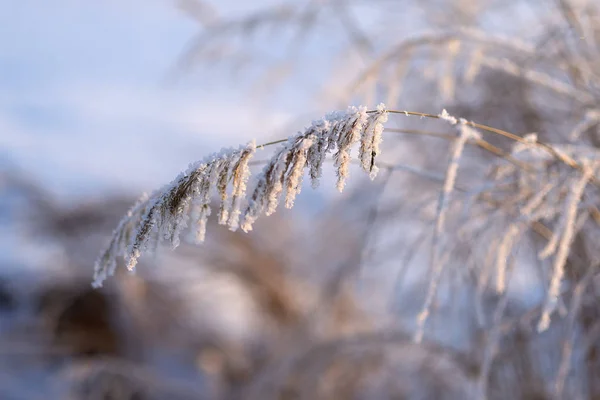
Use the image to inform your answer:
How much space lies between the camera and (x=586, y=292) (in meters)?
1.14

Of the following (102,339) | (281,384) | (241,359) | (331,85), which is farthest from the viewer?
(102,339)

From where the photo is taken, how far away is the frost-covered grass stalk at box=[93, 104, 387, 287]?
50 cm

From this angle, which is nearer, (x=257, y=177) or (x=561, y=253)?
(x=257, y=177)

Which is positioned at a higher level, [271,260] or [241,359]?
[271,260]

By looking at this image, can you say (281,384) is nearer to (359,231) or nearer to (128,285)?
(359,231)

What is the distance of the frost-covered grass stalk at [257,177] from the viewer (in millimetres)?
500

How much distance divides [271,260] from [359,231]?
0.81m

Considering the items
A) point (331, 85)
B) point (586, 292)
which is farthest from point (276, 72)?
point (586, 292)

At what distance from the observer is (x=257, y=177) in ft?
1.73

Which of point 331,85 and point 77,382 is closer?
point 331,85

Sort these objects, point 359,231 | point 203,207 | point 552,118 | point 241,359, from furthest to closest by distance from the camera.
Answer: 1. point 241,359
2. point 359,231
3. point 552,118
4. point 203,207

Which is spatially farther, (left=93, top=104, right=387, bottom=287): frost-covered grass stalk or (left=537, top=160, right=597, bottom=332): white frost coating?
(left=537, top=160, right=597, bottom=332): white frost coating

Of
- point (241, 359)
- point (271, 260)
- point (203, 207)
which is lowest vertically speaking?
point (203, 207)

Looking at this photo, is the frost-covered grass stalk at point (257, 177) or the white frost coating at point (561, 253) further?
the white frost coating at point (561, 253)
